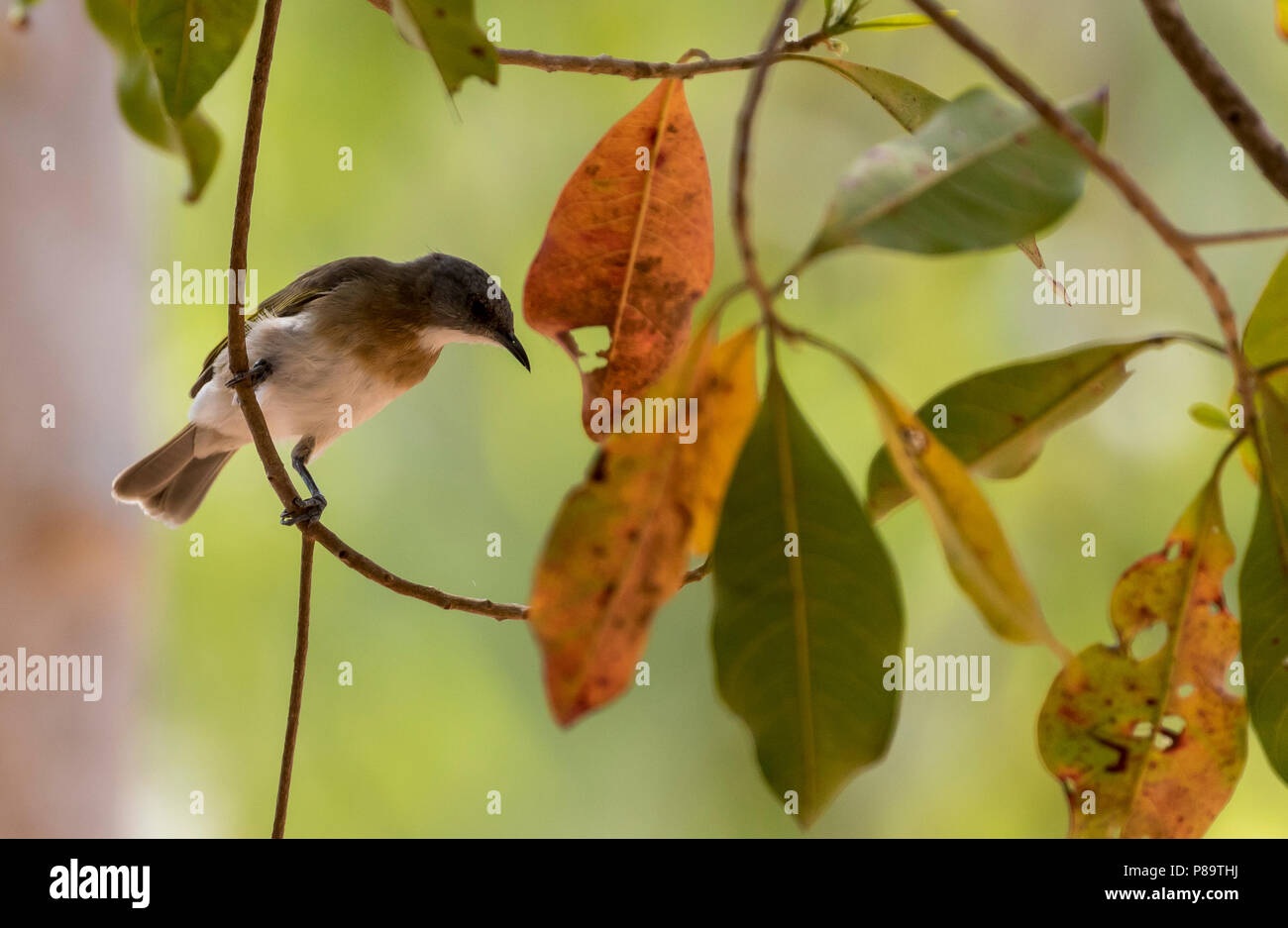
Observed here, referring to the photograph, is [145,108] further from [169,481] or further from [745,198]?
[169,481]

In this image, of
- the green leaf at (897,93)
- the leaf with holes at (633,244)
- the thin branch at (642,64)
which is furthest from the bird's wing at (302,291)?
the green leaf at (897,93)

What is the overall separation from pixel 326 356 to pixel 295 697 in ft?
5.48

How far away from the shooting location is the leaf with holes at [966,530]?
0.92 meters

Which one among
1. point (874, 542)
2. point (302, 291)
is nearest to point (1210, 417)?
point (874, 542)

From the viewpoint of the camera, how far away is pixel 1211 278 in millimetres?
937

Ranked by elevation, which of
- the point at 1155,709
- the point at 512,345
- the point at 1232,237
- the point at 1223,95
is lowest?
the point at 1155,709

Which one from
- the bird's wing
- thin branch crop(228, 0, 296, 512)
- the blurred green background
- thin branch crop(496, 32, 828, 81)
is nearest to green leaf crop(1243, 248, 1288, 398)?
thin branch crop(496, 32, 828, 81)

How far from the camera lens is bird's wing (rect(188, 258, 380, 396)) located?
3.37m

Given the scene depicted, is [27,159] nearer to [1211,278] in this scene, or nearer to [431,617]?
[431,617]

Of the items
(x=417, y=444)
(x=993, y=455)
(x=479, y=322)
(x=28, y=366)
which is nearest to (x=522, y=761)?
(x=417, y=444)

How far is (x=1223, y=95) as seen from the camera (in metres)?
0.98

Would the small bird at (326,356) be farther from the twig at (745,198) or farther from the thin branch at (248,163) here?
the twig at (745,198)

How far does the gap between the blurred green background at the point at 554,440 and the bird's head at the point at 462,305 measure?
90.1 inches

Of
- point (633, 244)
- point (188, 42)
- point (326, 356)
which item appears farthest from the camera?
point (326, 356)
